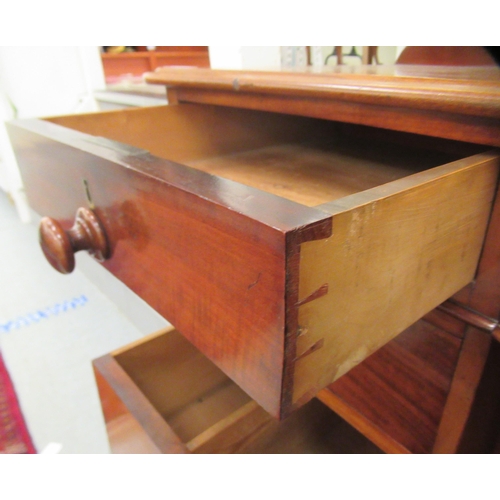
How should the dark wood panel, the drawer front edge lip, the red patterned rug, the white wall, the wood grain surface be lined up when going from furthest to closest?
the white wall < the red patterned rug < the dark wood panel < the wood grain surface < the drawer front edge lip

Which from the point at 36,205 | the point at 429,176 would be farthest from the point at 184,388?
the point at 429,176

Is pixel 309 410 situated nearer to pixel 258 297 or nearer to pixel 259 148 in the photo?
pixel 259 148

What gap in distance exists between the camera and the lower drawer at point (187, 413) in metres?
0.58

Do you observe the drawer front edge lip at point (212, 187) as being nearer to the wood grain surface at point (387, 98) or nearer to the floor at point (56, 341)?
the wood grain surface at point (387, 98)

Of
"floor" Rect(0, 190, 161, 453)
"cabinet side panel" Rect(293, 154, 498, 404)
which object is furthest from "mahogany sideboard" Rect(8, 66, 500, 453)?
"floor" Rect(0, 190, 161, 453)

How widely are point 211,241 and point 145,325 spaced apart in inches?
43.1

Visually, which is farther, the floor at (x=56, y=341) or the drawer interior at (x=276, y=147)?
the floor at (x=56, y=341)

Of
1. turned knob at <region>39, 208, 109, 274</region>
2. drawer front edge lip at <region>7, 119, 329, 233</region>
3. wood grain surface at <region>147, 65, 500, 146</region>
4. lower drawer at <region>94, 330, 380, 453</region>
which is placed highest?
wood grain surface at <region>147, 65, 500, 146</region>

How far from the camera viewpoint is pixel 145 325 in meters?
1.31

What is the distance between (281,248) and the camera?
0.72ft

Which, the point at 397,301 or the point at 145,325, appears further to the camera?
the point at 145,325

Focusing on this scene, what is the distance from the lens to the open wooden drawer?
24 centimetres

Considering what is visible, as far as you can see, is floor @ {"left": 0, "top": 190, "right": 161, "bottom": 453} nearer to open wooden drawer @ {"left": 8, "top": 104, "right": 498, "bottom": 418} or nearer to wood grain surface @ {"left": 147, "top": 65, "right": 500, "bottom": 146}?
open wooden drawer @ {"left": 8, "top": 104, "right": 498, "bottom": 418}

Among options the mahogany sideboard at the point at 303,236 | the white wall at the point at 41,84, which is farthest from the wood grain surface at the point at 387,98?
the white wall at the point at 41,84
